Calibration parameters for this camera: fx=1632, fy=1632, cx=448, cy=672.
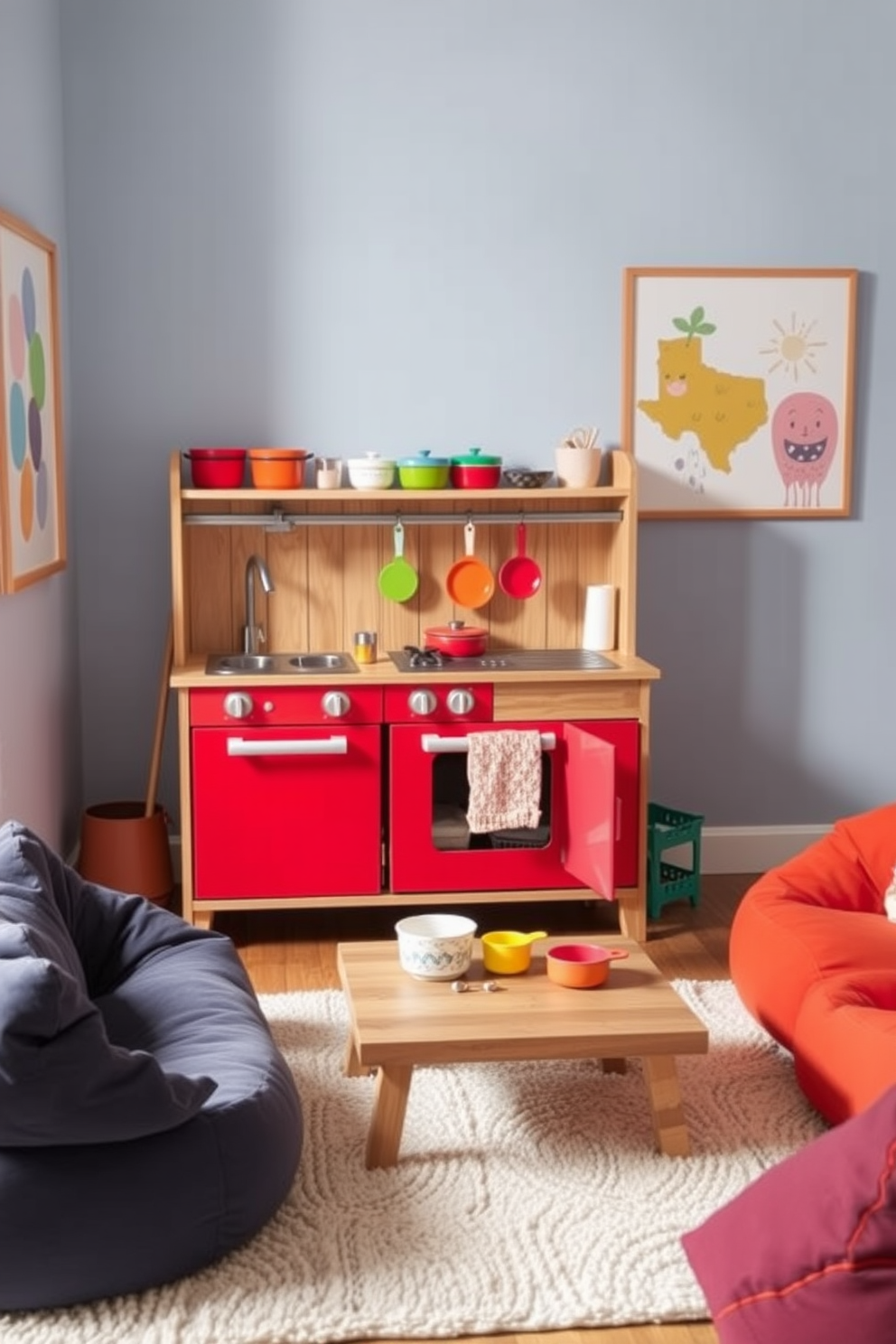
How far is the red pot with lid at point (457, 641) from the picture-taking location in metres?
4.16

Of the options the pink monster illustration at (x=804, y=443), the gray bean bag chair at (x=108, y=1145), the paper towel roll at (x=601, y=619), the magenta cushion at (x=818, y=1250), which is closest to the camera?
the magenta cushion at (x=818, y=1250)

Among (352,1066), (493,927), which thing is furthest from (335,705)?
(352,1066)

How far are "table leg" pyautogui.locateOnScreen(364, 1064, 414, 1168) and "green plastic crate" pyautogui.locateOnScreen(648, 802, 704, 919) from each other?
1619 millimetres

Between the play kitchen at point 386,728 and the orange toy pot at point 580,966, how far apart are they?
31.8 inches

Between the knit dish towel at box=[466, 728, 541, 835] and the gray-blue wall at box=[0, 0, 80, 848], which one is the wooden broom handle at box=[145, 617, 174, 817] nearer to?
the gray-blue wall at box=[0, 0, 80, 848]

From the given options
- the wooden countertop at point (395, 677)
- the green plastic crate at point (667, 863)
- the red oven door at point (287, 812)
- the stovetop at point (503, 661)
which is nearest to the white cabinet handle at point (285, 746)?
the red oven door at point (287, 812)

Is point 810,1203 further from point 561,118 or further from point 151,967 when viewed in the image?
point 561,118

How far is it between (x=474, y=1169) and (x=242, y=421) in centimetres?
224

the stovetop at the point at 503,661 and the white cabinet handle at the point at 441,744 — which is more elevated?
the stovetop at the point at 503,661

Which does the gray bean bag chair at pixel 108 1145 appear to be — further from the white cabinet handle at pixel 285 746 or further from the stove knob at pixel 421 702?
the stove knob at pixel 421 702

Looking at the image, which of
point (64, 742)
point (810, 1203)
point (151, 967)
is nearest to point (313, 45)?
point (64, 742)

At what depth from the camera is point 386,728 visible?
397 cm

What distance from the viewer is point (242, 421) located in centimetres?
430

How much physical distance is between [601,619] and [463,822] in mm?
663
